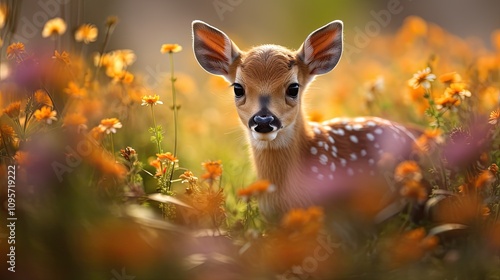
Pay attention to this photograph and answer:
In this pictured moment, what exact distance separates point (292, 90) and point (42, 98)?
136 centimetres

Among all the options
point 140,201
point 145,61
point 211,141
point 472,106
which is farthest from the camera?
point 145,61

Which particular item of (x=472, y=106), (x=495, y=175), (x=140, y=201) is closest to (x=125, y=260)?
(x=140, y=201)

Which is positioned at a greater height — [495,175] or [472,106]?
[472,106]

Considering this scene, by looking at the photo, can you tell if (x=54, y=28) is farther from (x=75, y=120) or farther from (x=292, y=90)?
(x=292, y=90)

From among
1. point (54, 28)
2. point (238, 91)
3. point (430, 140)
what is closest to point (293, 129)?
point (238, 91)

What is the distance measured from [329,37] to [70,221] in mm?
2001

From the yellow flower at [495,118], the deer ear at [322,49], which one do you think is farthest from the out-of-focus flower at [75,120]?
the yellow flower at [495,118]

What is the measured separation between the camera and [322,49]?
4.05m

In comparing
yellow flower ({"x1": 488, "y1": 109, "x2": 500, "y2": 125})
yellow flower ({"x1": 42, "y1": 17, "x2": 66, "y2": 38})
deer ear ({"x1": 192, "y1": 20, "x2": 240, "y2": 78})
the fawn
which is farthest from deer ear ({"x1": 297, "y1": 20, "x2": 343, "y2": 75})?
yellow flower ({"x1": 42, "y1": 17, "x2": 66, "y2": 38})

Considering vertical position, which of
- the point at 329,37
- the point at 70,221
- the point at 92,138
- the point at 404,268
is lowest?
the point at 404,268

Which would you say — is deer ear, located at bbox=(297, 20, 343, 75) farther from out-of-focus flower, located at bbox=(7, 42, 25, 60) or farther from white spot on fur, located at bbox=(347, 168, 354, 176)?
out-of-focus flower, located at bbox=(7, 42, 25, 60)

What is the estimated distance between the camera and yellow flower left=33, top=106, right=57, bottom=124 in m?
3.22

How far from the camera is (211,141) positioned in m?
5.90

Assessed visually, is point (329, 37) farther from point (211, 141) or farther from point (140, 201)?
point (211, 141)
